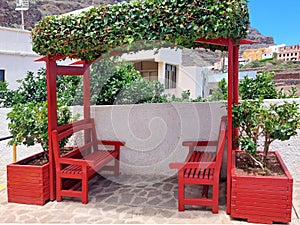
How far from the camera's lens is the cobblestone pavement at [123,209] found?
3.71 meters

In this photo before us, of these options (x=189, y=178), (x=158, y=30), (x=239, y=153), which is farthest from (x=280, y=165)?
(x=158, y=30)

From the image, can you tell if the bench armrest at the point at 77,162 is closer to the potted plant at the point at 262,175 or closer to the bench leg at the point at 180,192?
the bench leg at the point at 180,192

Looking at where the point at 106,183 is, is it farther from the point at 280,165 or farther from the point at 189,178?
the point at 280,165

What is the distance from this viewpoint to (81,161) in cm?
412

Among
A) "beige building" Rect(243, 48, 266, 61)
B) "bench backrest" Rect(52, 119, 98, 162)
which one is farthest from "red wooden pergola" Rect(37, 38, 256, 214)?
"beige building" Rect(243, 48, 266, 61)

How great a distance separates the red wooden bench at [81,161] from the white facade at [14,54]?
859 centimetres

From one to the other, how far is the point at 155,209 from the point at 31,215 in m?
1.64

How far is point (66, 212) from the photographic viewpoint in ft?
12.9

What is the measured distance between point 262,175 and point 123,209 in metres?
1.90

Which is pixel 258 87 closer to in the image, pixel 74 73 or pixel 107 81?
pixel 107 81

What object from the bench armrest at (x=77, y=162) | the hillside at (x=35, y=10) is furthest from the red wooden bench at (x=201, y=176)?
the hillside at (x=35, y=10)

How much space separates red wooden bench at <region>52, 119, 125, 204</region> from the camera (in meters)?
4.20

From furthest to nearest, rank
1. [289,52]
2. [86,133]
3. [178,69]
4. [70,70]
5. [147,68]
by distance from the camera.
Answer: [289,52] < [178,69] < [147,68] < [86,133] < [70,70]

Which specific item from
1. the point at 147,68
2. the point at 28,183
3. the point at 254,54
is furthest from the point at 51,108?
the point at 254,54
